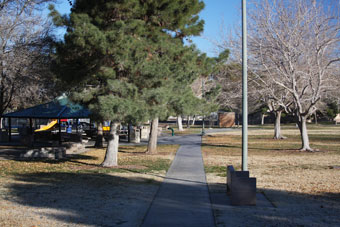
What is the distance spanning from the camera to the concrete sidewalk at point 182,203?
7223 millimetres

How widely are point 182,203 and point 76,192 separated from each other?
310cm

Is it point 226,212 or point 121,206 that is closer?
point 226,212

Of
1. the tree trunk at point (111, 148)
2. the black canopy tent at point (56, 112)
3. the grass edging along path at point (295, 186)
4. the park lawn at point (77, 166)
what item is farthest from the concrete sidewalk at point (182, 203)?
the black canopy tent at point (56, 112)

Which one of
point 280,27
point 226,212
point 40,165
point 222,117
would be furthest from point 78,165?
point 222,117

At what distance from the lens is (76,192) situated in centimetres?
1031

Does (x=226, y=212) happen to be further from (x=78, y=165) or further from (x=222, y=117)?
(x=222, y=117)

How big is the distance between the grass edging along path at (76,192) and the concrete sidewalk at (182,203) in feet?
0.94

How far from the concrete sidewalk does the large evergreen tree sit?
2356mm

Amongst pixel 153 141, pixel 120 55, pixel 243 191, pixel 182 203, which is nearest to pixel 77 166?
pixel 120 55

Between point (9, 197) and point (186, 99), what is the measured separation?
6.62 metres

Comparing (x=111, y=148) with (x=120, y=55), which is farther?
(x=111, y=148)

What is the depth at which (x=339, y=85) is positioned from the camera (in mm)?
23172

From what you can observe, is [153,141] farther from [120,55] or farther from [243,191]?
[243,191]

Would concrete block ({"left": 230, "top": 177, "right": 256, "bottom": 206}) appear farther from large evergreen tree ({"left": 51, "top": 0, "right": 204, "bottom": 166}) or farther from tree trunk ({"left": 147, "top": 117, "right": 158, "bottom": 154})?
tree trunk ({"left": 147, "top": 117, "right": 158, "bottom": 154})
